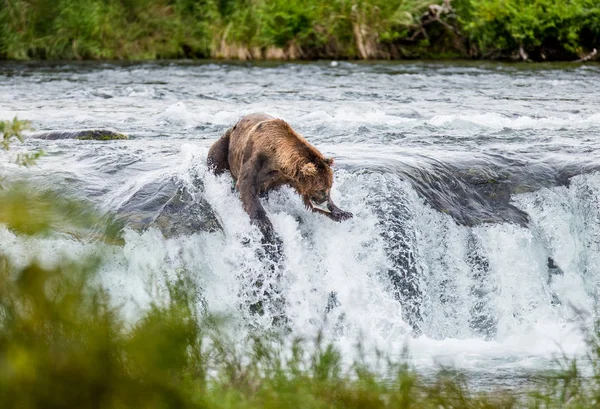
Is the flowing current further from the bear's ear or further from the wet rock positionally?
the bear's ear

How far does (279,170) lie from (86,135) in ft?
16.4

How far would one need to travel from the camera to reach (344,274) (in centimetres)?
771

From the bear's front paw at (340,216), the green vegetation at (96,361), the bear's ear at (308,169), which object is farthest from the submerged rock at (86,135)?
the green vegetation at (96,361)

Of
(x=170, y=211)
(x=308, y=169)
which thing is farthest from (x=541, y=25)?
(x=308, y=169)

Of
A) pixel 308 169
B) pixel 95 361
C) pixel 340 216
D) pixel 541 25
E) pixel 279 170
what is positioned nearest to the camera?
pixel 95 361

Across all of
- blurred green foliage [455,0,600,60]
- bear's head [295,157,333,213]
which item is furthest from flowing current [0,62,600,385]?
blurred green foliage [455,0,600,60]

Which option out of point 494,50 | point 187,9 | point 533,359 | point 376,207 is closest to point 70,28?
point 187,9

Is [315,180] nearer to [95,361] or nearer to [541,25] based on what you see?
[95,361]

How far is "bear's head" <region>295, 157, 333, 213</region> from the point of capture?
7.22m

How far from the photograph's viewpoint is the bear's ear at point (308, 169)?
7.19 meters

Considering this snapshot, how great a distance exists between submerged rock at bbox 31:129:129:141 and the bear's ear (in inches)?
195

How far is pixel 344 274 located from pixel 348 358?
1376mm

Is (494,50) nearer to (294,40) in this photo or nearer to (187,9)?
(294,40)

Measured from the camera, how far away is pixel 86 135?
38.4ft
